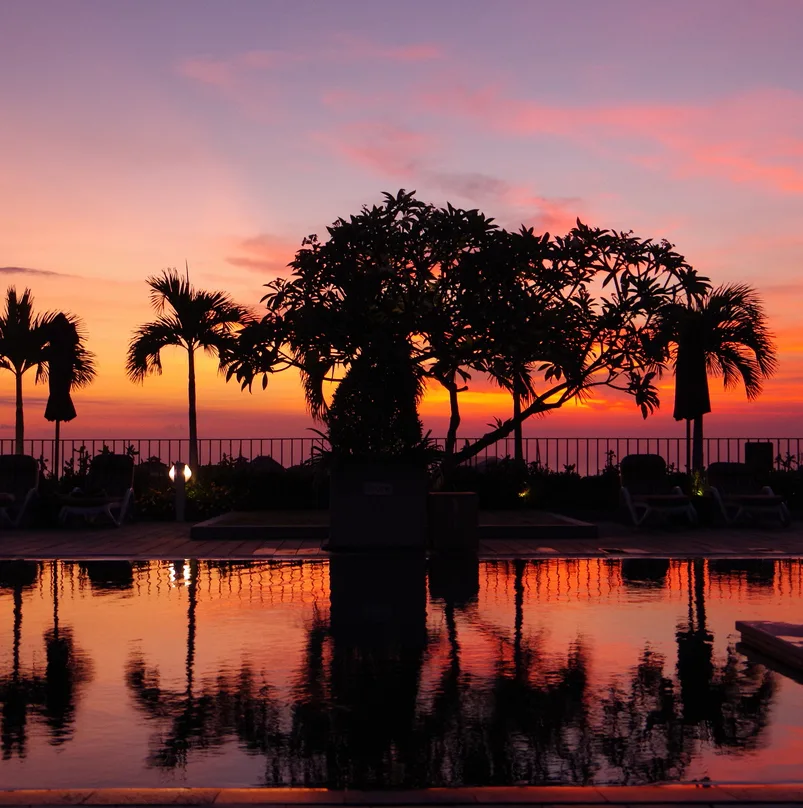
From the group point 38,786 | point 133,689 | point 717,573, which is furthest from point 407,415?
point 38,786

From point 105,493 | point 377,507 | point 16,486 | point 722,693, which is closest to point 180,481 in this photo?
point 105,493

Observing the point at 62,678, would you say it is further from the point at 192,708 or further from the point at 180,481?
the point at 180,481

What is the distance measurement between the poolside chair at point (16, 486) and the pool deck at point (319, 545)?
1.69 feet

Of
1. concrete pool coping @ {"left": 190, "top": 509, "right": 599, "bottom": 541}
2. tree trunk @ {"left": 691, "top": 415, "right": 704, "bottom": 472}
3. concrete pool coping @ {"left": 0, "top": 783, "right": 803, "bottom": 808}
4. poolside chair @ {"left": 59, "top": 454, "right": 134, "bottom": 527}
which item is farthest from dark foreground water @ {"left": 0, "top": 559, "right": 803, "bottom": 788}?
tree trunk @ {"left": 691, "top": 415, "right": 704, "bottom": 472}

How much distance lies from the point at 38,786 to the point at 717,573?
37.2 feet

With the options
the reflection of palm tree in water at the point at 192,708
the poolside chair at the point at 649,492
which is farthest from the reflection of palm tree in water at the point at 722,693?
the poolside chair at the point at 649,492

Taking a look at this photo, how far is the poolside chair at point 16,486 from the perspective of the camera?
2311 cm

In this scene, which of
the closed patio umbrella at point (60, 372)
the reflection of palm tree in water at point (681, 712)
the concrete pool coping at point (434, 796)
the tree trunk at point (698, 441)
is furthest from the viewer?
the tree trunk at point (698, 441)

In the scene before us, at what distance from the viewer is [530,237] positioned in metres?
21.4

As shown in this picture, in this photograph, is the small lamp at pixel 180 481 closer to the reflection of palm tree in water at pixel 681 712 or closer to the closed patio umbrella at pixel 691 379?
the closed patio umbrella at pixel 691 379

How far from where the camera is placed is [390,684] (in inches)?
326

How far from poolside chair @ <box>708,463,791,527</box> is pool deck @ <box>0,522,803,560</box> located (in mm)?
641

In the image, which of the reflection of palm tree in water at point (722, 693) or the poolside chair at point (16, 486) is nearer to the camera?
the reflection of palm tree in water at point (722, 693)

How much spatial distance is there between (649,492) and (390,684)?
1659 centimetres
